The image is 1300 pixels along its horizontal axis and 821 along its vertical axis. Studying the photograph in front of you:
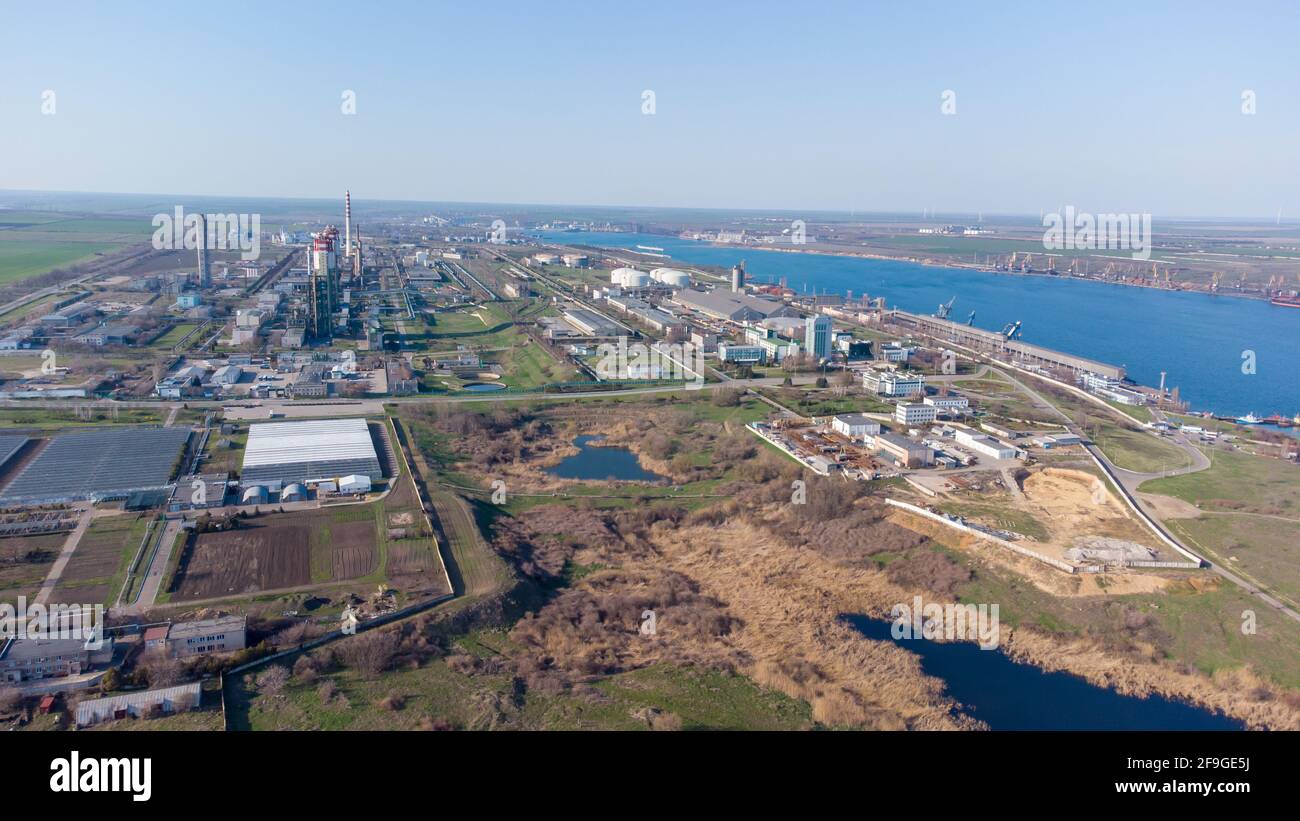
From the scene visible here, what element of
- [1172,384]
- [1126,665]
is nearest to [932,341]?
[1172,384]

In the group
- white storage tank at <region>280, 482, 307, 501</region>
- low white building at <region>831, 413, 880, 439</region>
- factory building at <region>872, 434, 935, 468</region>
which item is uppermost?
low white building at <region>831, 413, 880, 439</region>

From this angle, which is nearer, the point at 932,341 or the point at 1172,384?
the point at 1172,384

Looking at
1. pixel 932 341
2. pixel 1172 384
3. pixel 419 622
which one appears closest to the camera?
pixel 419 622

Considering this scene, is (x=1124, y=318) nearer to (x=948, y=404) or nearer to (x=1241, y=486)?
(x=948, y=404)

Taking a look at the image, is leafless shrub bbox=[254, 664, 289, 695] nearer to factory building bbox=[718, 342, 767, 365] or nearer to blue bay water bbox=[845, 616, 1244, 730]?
blue bay water bbox=[845, 616, 1244, 730]

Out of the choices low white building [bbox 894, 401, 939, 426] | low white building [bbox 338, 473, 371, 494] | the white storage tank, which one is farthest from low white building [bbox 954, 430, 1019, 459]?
the white storage tank

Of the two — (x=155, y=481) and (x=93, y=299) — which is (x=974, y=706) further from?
(x=93, y=299)
